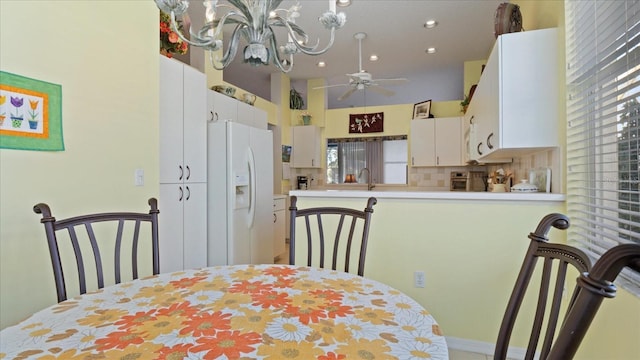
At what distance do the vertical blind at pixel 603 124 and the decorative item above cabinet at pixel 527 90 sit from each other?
13cm

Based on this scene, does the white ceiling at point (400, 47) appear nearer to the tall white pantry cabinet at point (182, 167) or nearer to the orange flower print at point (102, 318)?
the tall white pantry cabinet at point (182, 167)

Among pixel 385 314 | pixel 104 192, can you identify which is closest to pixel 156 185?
pixel 104 192

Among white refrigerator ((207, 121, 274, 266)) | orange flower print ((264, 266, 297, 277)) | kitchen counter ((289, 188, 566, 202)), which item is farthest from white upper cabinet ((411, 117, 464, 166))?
orange flower print ((264, 266, 297, 277))

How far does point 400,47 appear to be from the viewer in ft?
14.6

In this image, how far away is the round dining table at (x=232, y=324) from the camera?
74cm

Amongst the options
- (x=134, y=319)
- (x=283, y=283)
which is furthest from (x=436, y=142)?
(x=134, y=319)

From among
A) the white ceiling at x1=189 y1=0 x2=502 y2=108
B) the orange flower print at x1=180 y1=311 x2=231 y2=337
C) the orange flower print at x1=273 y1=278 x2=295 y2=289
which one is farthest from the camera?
the white ceiling at x1=189 y1=0 x2=502 y2=108

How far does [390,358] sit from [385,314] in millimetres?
237

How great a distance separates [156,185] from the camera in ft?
7.85

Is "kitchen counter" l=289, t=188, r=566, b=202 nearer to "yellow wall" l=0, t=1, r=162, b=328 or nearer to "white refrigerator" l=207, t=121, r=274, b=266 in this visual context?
"white refrigerator" l=207, t=121, r=274, b=266

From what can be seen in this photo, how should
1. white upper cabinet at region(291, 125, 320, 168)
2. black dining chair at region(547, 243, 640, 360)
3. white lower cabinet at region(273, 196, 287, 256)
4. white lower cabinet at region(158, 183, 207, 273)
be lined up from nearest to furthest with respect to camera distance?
black dining chair at region(547, 243, 640, 360) → white lower cabinet at region(158, 183, 207, 273) → white lower cabinet at region(273, 196, 287, 256) → white upper cabinet at region(291, 125, 320, 168)

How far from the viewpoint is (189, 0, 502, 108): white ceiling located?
3.46m

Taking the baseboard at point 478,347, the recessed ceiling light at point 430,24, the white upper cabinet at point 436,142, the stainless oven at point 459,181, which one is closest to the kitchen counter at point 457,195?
the baseboard at point 478,347

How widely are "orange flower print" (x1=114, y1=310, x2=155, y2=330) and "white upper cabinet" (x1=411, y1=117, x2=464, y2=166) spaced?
4803 millimetres
